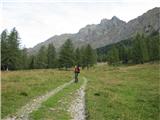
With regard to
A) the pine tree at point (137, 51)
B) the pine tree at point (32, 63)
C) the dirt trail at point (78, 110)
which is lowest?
the dirt trail at point (78, 110)

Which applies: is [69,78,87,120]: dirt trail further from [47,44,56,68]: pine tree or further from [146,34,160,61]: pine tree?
[47,44,56,68]: pine tree

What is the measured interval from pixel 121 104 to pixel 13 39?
66.2m

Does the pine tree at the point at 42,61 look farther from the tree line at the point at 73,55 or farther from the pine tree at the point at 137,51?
the pine tree at the point at 137,51

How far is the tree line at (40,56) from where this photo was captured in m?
81.8

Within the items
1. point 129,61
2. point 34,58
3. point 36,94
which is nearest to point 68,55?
point 34,58

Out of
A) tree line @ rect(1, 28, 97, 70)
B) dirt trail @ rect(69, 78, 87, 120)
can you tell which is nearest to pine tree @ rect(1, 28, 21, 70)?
tree line @ rect(1, 28, 97, 70)

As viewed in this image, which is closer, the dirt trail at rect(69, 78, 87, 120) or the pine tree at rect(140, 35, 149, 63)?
the dirt trail at rect(69, 78, 87, 120)

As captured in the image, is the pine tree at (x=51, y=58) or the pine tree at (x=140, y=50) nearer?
the pine tree at (x=140, y=50)

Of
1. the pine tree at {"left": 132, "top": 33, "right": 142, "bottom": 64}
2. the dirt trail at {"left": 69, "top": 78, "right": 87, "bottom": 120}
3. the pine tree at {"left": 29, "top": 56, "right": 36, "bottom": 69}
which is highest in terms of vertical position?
the pine tree at {"left": 132, "top": 33, "right": 142, "bottom": 64}

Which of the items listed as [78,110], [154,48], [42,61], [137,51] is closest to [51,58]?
[42,61]

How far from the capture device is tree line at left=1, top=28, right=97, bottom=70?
8175 centimetres

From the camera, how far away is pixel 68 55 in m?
96.1

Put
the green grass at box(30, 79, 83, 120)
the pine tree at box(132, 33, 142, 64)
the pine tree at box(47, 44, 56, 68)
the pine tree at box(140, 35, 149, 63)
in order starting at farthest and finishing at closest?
the pine tree at box(47, 44, 56, 68), the pine tree at box(132, 33, 142, 64), the pine tree at box(140, 35, 149, 63), the green grass at box(30, 79, 83, 120)

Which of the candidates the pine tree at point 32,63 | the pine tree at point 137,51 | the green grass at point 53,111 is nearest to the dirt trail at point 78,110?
the green grass at point 53,111
